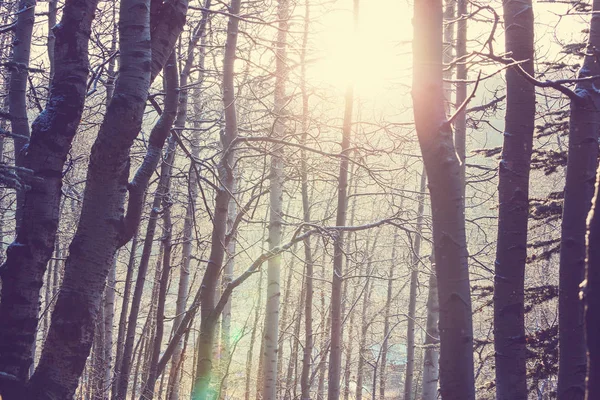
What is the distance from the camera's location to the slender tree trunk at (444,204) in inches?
102

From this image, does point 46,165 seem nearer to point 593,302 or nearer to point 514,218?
point 593,302

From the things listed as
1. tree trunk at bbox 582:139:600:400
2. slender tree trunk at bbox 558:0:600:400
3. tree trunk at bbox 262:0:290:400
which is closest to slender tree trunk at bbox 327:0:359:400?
tree trunk at bbox 262:0:290:400

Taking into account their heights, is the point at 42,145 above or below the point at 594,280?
above

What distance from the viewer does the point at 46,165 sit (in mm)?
3109

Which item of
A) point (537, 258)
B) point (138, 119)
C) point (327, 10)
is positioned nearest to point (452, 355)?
point (138, 119)

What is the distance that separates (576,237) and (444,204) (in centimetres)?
179

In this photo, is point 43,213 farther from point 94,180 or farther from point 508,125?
point 508,125

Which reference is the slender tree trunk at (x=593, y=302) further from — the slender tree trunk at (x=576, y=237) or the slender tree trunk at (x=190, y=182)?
the slender tree trunk at (x=190, y=182)

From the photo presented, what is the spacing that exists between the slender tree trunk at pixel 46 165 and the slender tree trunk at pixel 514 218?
9.72ft

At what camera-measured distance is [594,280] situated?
1356 mm

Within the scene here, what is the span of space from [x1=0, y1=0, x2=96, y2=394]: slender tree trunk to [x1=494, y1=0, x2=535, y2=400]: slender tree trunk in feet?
9.72

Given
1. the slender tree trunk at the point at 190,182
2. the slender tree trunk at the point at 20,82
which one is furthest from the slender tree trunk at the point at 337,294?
the slender tree trunk at the point at 20,82

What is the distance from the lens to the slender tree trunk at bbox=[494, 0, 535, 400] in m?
3.54

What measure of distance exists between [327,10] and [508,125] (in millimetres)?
5170
